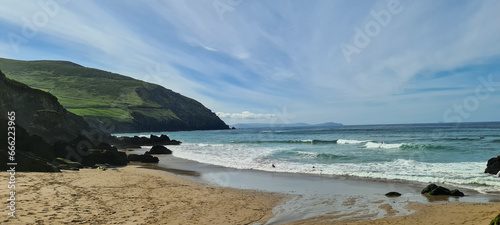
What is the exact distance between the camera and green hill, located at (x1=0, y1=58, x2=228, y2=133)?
389ft

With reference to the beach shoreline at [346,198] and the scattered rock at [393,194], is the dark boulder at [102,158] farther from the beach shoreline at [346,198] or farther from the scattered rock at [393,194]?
the scattered rock at [393,194]

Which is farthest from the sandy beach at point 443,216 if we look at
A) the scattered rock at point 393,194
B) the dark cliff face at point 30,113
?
the dark cliff face at point 30,113

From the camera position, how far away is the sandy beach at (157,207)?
25.4 ft

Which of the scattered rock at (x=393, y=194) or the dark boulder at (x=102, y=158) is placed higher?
the dark boulder at (x=102, y=158)

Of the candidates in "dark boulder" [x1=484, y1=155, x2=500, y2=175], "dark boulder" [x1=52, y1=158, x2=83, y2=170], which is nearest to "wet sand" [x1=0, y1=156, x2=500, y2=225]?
"dark boulder" [x1=52, y1=158, x2=83, y2=170]

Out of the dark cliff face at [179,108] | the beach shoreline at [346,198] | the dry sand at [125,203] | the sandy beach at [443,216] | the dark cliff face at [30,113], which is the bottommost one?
the beach shoreline at [346,198]

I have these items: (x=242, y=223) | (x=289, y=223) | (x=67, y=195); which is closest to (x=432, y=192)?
(x=289, y=223)

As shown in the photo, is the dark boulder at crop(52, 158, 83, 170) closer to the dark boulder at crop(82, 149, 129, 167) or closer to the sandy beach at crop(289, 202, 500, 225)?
the dark boulder at crop(82, 149, 129, 167)

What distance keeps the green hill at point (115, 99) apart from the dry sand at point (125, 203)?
99054mm

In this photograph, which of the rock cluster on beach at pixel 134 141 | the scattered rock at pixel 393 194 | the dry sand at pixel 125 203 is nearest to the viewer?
the dry sand at pixel 125 203

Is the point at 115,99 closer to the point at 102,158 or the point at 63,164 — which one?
the point at 102,158

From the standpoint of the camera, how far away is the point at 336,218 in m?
8.70

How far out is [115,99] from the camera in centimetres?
14200

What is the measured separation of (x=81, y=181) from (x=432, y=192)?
1688 centimetres
